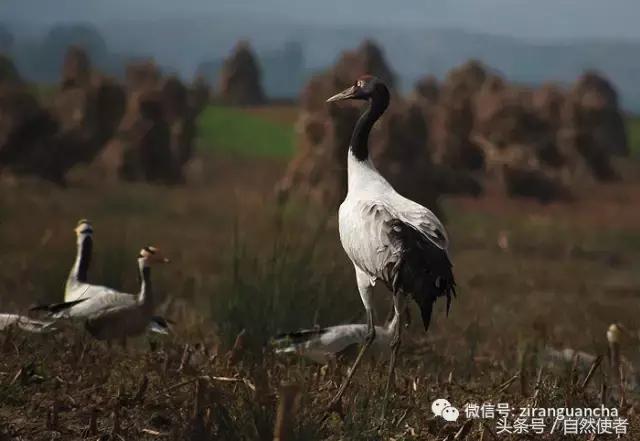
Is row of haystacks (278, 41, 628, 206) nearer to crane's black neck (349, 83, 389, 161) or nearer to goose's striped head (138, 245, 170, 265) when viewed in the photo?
goose's striped head (138, 245, 170, 265)

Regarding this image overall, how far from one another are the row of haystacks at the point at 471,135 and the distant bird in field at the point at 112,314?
670 inches

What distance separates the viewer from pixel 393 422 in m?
5.00

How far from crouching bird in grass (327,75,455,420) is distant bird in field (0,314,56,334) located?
Answer: 166 centimetres

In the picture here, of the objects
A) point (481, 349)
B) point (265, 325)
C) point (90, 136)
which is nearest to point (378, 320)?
point (481, 349)

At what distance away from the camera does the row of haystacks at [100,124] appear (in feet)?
95.0

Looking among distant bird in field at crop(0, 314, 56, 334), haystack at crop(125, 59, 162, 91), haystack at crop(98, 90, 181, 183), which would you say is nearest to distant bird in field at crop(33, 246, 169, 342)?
distant bird in field at crop(0, 314, 56, 334)

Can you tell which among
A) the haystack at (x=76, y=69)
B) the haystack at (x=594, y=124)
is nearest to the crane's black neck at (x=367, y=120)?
the haystack at (x=76, y=69)

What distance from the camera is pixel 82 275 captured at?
24.3ft

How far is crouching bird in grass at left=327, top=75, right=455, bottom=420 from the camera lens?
5.20m

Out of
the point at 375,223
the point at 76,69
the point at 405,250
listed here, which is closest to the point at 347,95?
the point at 375,223

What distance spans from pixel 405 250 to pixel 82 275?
115 inches

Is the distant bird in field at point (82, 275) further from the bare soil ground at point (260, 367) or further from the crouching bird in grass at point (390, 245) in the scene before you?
the crouching bird in grass at point (390, 245)

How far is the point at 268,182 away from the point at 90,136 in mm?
5634

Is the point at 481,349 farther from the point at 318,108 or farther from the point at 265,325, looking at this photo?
the point at 318,108
